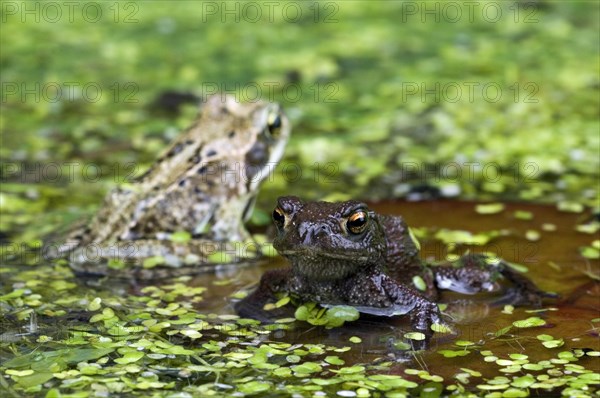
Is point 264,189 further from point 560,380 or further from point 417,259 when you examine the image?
point 560,380

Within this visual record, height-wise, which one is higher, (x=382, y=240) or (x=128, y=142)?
(x=128, y=142)

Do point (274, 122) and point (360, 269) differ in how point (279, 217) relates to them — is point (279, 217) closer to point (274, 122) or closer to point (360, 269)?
point (360, 269)

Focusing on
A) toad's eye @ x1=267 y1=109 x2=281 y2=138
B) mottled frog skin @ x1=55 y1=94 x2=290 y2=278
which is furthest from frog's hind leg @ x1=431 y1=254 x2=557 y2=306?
toad's eye @ x1=267 y1=109 x2=281 y2=138

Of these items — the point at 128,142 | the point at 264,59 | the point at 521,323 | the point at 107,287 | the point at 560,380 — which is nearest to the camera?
the point at 560,380

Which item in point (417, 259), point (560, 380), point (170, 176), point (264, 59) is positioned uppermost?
point (264, 59)

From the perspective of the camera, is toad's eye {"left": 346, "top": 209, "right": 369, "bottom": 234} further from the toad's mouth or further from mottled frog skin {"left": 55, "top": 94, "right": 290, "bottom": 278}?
mottled frog skin {"left": 55, "top": 94, "right": 290, "bottom": 278}

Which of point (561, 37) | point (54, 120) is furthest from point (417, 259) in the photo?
point (561, 37)

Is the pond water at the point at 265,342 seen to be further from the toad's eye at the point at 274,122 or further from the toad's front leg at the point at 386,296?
the toad's eye at the point at 274,122
